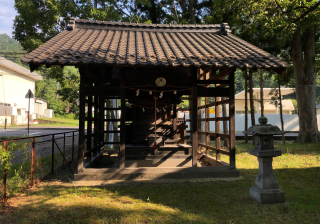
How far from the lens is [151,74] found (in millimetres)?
7172

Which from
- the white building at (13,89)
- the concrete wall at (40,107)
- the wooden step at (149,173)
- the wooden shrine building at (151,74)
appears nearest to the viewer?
the wooden shrine building at (151,74)

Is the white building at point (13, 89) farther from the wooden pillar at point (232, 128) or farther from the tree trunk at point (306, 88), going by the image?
the tree trunk at point (306, 88)

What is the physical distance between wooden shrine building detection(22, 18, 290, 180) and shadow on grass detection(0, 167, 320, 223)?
894 mm

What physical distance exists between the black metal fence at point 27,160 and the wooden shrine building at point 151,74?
1.13 meters

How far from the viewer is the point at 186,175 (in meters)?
6.94

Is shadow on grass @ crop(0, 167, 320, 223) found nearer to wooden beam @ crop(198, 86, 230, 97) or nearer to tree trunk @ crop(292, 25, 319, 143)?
wooden beam @ crop(198, 86, 230, 97)

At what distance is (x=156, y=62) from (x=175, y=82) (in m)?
1.28

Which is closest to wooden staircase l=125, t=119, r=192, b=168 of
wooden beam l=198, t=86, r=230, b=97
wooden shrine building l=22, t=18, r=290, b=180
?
wooden shrine building l=22, t=18, r=290, b=180

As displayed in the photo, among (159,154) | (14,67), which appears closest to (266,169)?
(159,154)

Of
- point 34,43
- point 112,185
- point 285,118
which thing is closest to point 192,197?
point 112,185

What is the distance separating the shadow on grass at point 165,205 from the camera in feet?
14.0

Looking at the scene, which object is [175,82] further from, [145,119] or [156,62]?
[145,119]

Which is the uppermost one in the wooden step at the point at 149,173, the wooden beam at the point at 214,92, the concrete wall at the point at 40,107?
the concrete wall at the point at 40,107

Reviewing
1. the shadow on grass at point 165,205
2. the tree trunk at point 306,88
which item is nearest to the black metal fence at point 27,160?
the shadow on grass at point 165,205
